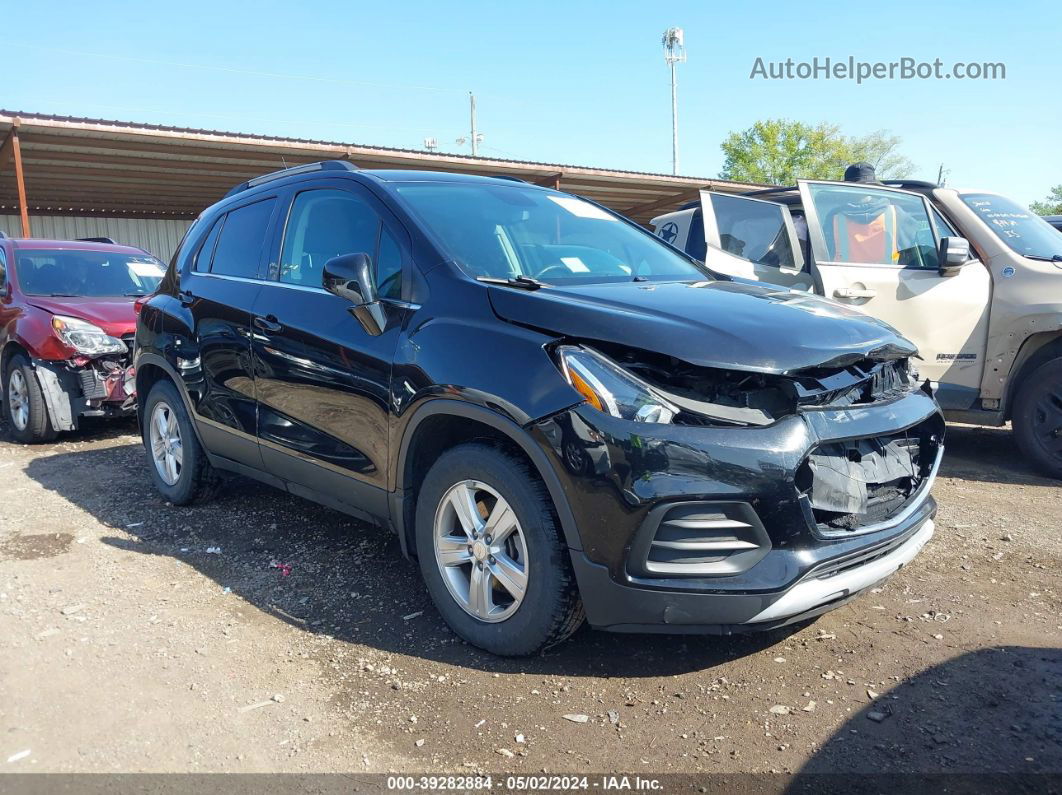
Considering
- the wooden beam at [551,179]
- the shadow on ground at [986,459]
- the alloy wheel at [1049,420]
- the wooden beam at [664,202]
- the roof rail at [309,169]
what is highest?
the wooden beam at [551,179]

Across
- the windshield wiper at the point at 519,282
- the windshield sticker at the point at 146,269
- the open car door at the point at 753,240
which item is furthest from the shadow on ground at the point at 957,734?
the windshield sticker at the point at 146,269

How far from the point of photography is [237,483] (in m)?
Result: 5.46

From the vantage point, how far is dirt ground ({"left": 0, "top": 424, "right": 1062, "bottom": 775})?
246 centimetres

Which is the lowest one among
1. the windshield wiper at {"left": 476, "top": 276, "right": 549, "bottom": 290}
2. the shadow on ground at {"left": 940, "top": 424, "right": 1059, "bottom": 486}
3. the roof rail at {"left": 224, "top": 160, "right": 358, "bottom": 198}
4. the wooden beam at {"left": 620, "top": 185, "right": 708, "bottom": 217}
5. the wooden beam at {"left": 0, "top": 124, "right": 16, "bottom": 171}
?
the shadow on ground at {"left": 940, "top": 424, "right": 1059, "bottom": 486}

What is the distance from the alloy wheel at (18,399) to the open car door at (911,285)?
6.55 metres

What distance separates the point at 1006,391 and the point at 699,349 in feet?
12.9

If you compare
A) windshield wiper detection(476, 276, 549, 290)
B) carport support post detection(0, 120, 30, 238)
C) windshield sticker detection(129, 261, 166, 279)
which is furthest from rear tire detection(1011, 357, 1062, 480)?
carport support post detection(0, 120, 30, 238)

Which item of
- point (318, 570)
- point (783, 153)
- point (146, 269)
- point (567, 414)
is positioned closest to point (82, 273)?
point (146, 269)

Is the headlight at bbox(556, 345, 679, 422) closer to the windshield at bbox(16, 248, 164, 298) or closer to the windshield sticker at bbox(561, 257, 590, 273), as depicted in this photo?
the windshield sticker at bbox(561, 257, 590, 273)

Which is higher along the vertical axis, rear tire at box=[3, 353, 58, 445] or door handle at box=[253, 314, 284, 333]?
door handle at box=[253, 314, 284, 333]

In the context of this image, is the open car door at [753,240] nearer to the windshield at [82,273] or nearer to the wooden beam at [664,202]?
the windshield at [82,273]

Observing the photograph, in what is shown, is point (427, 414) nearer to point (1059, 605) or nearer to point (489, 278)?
Answer: point (489, 278)

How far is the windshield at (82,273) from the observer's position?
293 inches

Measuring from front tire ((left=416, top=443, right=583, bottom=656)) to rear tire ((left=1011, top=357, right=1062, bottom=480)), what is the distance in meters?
4.11
